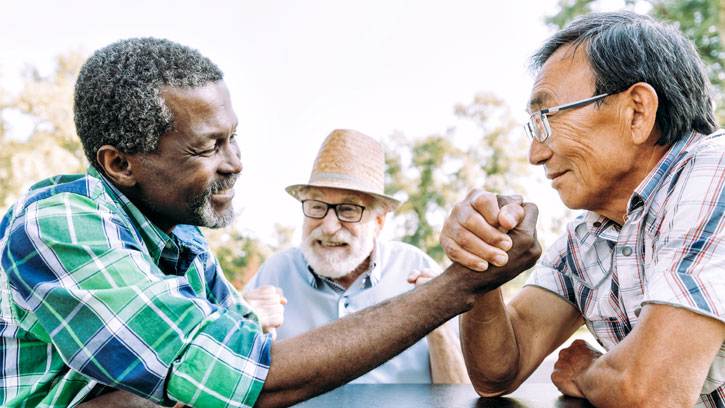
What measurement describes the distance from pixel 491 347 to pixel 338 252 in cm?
177

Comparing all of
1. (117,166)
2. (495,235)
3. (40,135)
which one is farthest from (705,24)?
(40,135)

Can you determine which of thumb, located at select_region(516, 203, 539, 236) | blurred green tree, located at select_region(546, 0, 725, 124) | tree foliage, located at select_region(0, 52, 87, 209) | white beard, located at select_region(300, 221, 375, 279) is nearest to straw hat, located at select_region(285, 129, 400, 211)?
white beard, located at select_region(300, 221, 375, 279)

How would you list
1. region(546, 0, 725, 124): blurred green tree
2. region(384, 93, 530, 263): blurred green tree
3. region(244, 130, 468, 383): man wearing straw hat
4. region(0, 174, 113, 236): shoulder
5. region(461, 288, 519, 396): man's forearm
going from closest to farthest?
1. region(0, 174, 113, 236): shoulder
2. region(461, 288, 519, 396): man's forearm
3. region(244, 130, 468, 383): man wearing straw hat
4. region(546, 0, 725, 124): blurred green tree
5. region(384, 93, 530, 263): blurred green tree

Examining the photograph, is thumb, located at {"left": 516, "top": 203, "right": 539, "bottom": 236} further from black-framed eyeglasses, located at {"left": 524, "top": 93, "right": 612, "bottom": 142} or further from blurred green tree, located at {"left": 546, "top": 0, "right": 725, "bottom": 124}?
blurred green tree, located at {"left": 546, "top": 0, "right": 725, "bottom": 124}

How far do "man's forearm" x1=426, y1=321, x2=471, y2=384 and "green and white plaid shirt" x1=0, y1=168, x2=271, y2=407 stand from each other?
199 cm

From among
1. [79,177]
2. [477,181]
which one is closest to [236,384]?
[79,177]

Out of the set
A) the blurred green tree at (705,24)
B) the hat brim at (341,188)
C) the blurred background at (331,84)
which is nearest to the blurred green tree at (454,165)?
the blurred background at (331,84)

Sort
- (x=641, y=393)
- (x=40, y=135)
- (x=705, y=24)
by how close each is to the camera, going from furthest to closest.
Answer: (x=40, y=135) < (x=705, y=24) < (x=641, y=393)

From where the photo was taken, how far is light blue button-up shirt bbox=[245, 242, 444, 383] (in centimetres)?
344

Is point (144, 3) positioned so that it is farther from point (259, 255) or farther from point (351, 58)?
point (259, 255)

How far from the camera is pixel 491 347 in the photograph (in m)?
2.10

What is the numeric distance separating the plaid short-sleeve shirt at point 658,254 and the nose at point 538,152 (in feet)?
1.08

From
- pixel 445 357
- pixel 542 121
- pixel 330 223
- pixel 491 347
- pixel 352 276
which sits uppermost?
pixel 542 121

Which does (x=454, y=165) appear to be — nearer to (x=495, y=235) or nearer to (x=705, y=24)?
(x=705, y=24)
